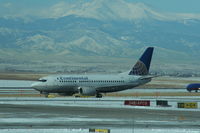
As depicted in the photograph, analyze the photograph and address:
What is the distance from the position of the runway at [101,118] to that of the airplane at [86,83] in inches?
1193

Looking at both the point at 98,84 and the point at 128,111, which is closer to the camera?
the point at 128,111

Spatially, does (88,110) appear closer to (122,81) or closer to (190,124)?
(190,124)

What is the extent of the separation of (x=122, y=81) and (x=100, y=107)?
34.2 m

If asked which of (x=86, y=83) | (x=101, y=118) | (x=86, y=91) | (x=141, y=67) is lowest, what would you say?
(x=101, y=118)

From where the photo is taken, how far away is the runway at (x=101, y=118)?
163ft

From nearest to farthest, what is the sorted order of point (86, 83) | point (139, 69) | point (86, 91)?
point (86, 91) < point (86, 83) < point (139, 69)

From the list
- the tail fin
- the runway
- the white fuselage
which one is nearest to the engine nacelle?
the white fuselage

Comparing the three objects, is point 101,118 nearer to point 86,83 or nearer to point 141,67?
point 86,83

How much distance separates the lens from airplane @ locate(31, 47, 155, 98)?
10675 centimetres

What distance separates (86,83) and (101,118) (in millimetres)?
48611

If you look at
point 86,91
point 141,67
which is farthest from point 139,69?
point 86,91

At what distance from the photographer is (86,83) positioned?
107625 millimetres

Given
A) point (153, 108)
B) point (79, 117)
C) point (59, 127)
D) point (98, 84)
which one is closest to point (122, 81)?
point (98, 84)

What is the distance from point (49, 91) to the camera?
352 feet
